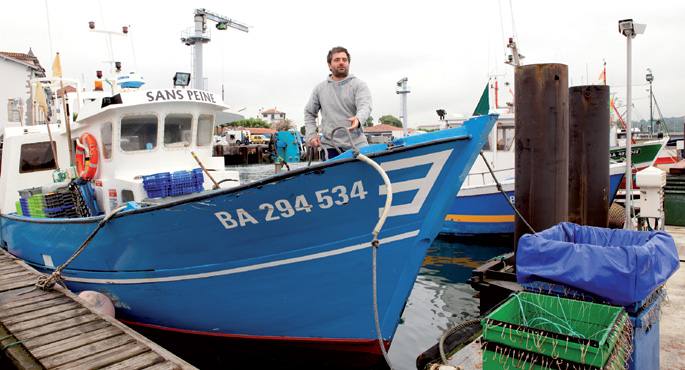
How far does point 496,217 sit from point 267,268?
8.70 m

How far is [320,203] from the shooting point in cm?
455

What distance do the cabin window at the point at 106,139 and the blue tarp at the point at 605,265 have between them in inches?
215

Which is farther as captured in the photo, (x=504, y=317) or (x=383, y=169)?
(x=383, y=169)

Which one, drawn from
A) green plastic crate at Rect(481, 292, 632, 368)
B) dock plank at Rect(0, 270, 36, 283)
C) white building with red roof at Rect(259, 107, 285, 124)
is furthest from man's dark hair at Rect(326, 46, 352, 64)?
white building with red roof at Rect(259, 107, 285, 124)

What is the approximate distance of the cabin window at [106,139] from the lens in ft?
22.5

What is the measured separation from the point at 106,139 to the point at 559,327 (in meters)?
6.01

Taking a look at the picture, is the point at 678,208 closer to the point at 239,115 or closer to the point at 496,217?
the point at 496,217

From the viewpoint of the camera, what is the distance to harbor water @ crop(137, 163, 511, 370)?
544 cm

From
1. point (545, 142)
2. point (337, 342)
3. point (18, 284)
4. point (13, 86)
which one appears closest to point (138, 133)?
point (18, 284)

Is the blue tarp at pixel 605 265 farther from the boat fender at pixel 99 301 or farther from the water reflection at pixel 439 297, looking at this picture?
the boat fender at pixel 99 301

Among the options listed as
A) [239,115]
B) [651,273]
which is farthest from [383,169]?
[239,115]

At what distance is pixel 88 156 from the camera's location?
7148 mm

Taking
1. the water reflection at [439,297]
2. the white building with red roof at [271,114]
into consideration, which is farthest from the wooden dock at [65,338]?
the white building with red roof at [271,114]

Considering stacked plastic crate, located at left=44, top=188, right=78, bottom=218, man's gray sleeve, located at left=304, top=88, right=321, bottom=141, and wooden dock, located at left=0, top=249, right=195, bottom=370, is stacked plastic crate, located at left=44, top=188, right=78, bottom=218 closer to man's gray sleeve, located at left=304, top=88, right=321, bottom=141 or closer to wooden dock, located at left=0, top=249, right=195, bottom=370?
wooden dock, located at left=0, top=249, right=195, bottom=370
